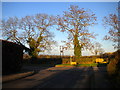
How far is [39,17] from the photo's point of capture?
4028 centimetres

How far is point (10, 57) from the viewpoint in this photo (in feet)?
53.2

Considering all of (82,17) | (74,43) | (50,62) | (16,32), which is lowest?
(50,62)

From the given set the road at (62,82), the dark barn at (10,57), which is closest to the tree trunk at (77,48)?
the dark barn at (10,57)

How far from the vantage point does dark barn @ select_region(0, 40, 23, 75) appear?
15461 mm

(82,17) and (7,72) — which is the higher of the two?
(82,17)

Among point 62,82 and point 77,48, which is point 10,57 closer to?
point 62,82

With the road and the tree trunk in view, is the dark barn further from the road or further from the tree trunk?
the tree trunk

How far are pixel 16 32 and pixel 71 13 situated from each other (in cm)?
1588

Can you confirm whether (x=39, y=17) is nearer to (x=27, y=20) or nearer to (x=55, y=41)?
(x=27, y=20)

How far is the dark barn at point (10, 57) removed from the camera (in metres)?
15.5

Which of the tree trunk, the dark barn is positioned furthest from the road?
the tree trunk

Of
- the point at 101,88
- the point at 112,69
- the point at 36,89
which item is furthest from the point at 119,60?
the point at 36,89

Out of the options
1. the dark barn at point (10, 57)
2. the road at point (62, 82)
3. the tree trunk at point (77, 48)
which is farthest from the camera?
the tree trunk at point (77, 48)

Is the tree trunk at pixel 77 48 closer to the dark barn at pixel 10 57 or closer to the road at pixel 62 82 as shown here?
the dark barn at pixel 10 57
